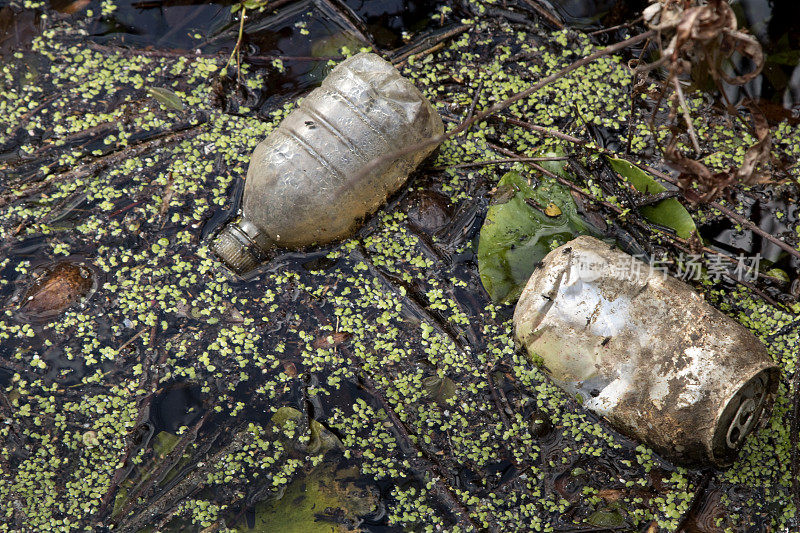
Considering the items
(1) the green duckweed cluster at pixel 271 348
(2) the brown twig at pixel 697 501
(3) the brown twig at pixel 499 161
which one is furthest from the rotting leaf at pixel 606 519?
(3) the brown twig at pixel 499 161

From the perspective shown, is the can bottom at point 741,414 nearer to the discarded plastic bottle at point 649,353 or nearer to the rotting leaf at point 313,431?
the discarded plastic bottle at point 649,353

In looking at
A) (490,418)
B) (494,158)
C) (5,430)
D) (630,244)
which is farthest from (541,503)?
(5,430)

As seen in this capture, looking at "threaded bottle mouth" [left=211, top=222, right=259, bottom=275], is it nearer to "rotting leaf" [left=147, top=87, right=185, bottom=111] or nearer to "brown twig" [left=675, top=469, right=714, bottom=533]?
"rotting leaf" [left=147, top=87, right=185, bottom=111]

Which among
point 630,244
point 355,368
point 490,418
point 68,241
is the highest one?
point 68,241

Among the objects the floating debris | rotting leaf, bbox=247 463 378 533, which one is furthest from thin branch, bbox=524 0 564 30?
the floating debris

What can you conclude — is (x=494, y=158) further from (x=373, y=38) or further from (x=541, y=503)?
(x=541, y=503)
